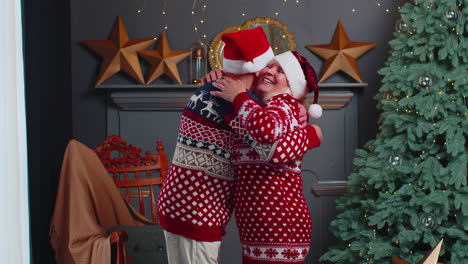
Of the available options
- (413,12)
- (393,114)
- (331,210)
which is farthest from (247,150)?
(331,210)

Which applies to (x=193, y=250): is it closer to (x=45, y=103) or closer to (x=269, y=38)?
(x=45, y=103)

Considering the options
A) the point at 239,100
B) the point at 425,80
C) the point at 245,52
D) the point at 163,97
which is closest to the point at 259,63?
the point at 245,52

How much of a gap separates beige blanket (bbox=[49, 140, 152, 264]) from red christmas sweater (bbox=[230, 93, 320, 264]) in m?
1.09

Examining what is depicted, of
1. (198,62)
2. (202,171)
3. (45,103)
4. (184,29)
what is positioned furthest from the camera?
(184,29)

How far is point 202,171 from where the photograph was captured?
1.68m

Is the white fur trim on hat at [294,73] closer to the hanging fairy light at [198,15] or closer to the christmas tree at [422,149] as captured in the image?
the christmas tree at [422,149]

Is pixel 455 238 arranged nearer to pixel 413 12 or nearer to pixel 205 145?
pixel 413 12

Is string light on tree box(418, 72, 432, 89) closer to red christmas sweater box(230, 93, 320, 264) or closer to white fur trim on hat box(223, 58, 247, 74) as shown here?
red christmas sweater box(230, 93, 320, 264)

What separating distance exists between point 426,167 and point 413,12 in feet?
2.83

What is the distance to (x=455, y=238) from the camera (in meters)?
2.89

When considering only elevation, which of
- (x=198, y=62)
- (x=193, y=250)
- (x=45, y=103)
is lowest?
(x=193, y=250)

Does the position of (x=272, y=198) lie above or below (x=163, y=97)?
below

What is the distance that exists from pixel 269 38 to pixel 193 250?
2.28 metres

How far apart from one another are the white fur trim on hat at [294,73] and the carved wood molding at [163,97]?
1910 mm
